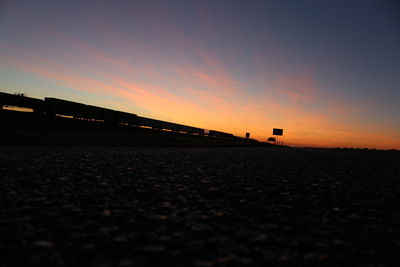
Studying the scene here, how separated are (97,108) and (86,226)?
1329 inches

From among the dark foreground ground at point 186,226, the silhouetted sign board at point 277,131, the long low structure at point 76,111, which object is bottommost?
the dark foreground ground at point 186,226

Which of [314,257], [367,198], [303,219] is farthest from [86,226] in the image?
[367,198]

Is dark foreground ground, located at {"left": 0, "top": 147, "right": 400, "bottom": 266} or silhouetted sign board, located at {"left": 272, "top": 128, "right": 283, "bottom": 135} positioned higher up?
silhouetted sign board, located at {"left": 272, "top": 128, "right": 283, "bottom": 135}

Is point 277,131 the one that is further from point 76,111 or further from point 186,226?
point 186,226

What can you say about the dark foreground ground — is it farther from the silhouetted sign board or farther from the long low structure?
the silhouetted sign board

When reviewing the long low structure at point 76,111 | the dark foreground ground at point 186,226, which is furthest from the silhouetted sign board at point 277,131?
the dark foreground ground at point 186,226

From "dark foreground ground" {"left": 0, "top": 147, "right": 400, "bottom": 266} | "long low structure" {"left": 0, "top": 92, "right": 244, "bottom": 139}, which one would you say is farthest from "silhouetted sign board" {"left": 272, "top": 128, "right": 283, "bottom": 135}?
"dark foreground ground" {"left": 0, "top": 147, "right": 400, "bottom": 266}

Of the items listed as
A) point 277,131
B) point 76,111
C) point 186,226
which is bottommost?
point 186,226

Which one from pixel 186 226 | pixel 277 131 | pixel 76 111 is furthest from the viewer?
pixel 277 131

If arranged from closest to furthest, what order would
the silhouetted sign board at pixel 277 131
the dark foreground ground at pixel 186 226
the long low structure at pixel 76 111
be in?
the dark foreground ground at pixel 186 226
the long low structure at pixel 76 111
the silhouetted sign board at pixel 277 131

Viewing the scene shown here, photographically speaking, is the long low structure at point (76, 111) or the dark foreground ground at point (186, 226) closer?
the dark foreground ground at point (186, 226)

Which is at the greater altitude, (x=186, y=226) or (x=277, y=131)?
(x=277, y=131)

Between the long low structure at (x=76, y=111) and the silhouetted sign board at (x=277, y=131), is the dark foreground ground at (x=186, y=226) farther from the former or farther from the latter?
the silhouetted sign board at (x=277, y=131)

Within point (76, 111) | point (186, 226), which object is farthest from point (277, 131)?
point (186, 226)
